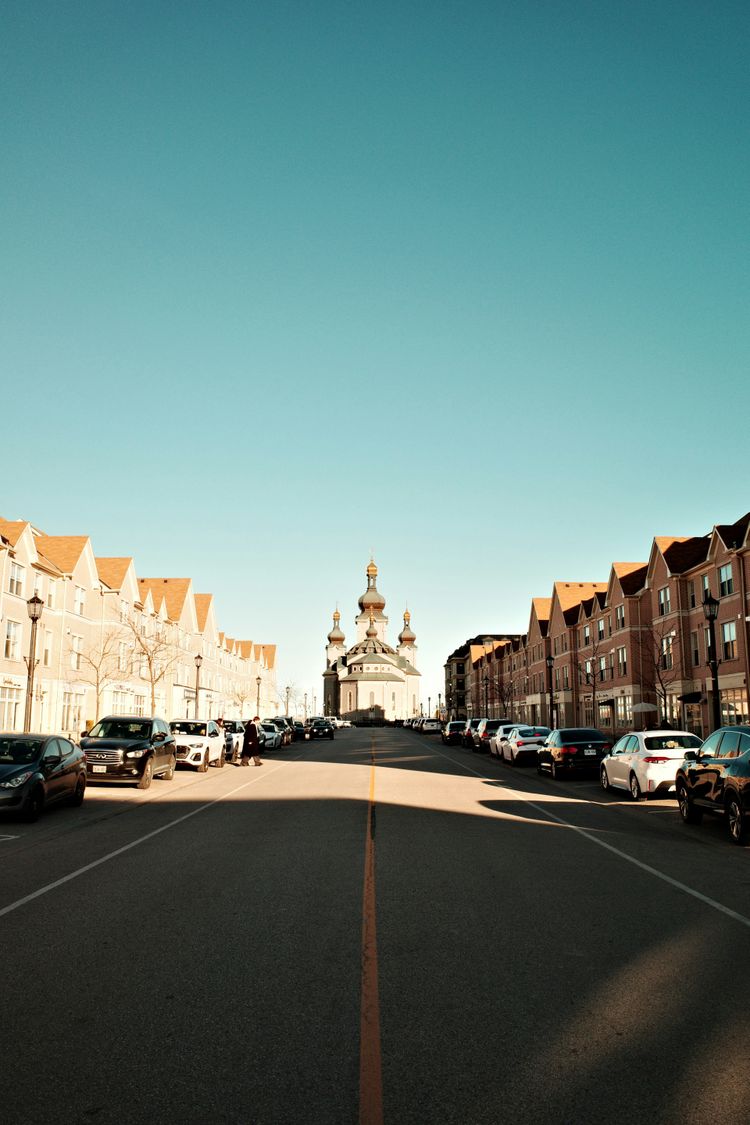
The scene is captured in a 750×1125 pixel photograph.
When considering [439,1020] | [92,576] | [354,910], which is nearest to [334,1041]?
[439,1020]

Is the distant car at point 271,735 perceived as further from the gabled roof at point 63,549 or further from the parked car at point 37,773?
the parked car at point 37,773

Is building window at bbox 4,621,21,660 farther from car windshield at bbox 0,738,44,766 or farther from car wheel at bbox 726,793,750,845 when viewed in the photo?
car wheel at bbox 726,793,750,845

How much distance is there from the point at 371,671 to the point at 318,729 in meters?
85.7

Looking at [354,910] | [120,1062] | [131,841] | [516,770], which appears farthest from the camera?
[516,770]

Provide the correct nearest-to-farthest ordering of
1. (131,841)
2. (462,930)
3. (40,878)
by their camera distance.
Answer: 1. (462,930)
2. (40,878)
3. (131,841)

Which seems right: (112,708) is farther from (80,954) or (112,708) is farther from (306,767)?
(80,954)

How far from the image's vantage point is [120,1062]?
5020mm

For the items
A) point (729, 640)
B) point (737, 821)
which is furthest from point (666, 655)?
point (737, 821)

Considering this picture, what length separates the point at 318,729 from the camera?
76312 millimetres

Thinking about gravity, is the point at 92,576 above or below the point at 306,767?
above

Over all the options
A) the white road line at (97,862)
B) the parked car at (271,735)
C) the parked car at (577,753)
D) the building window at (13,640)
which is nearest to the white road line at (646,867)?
the white road line at (97,862)

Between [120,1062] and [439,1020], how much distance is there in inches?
74.7

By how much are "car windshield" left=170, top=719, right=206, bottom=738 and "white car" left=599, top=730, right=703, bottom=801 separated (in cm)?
1654

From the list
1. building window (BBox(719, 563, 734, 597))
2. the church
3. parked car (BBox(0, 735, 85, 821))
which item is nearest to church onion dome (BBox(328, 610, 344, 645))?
the church
